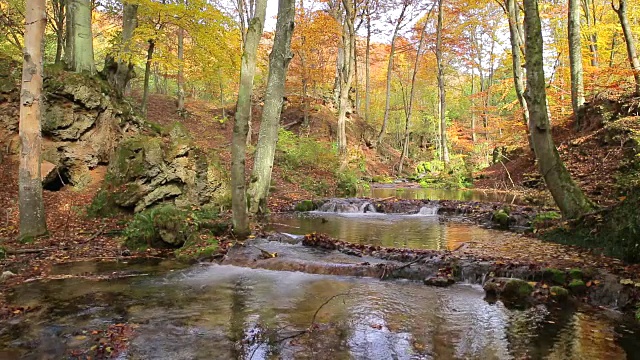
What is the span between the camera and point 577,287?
575 centimetres

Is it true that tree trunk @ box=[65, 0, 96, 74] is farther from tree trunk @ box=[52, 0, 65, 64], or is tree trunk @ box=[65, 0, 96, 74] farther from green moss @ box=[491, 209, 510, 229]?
green moss @ box=[491, 209, 510, 229]

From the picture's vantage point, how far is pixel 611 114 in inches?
522

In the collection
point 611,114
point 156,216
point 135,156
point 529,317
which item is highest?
point 611,114

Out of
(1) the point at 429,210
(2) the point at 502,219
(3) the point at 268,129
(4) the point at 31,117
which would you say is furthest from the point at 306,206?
(4) the point at 31,117

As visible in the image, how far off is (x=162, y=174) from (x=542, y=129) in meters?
9.20

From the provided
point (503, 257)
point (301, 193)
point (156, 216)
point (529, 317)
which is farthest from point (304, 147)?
point (529, 317)

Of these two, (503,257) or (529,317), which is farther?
(503,257)

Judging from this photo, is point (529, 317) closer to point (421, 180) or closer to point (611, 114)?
point (611, 114)

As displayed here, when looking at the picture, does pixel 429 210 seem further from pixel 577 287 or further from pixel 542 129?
pixel 577 287

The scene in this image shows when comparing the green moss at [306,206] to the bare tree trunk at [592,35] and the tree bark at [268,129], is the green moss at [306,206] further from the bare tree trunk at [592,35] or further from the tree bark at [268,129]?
the bare tree trunk at [592,35]

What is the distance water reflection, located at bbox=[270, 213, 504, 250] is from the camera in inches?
374

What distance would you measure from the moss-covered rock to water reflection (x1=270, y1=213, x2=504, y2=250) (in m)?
2.98

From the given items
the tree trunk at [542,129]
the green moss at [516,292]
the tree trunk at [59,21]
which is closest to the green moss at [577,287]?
the green moss at [516,292]

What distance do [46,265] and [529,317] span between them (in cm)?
745
